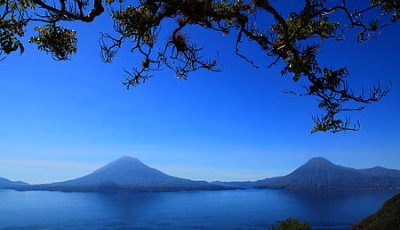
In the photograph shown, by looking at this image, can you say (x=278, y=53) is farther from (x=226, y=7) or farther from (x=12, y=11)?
(x=12, y=11)

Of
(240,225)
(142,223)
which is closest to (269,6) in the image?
(240,225)

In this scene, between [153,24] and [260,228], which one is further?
[260,228]

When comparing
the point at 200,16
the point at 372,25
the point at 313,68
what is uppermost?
the point at 372,25

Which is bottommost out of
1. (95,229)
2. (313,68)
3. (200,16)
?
(95,229)

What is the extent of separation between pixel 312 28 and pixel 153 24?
2.57 m

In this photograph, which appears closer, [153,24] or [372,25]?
[153,24]

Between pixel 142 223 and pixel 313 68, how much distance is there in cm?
10796

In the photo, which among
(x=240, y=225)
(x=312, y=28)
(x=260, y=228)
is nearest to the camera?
(x=312, y=28)

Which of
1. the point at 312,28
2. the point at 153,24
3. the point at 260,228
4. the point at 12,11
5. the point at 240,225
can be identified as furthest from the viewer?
the point at 240,225

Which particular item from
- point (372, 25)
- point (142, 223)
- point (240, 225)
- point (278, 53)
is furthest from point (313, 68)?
point (142, 223)

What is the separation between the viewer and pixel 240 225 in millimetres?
101438

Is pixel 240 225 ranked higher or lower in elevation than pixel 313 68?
lower

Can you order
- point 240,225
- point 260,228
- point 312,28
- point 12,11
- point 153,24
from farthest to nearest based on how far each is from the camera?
1. point 240,225
2. point 260,228
3. point 312,28
4. point 153,24
5. point 12,11

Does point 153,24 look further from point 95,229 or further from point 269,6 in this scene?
point 95,229
